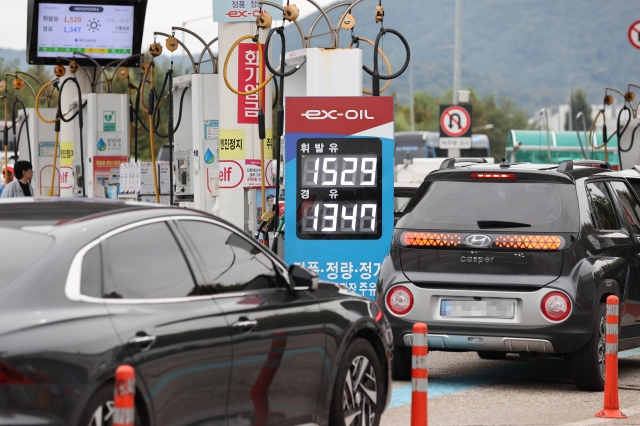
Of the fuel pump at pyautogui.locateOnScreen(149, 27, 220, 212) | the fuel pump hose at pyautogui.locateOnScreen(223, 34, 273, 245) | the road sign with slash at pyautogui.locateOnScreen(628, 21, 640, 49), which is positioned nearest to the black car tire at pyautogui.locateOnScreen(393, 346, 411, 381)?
the fuel pump hose at pyautogui.locateOnScreen(223, 34, 273, 245)

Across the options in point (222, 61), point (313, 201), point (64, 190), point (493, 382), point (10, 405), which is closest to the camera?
point (10, 405)

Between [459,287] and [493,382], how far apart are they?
3.69ft

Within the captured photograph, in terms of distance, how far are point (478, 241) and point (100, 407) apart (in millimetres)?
4766

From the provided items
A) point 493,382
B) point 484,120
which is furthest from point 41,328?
point 484,120

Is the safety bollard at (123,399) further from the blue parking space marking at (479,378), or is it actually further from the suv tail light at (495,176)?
the suv tail light at (495,176)

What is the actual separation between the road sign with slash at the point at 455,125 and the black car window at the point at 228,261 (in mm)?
20857

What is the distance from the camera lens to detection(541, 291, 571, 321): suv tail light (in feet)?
25.5

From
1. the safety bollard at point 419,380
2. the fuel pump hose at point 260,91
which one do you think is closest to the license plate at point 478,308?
the safety bollard at point 419,380

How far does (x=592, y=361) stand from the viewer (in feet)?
25.9

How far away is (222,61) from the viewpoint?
13789mm

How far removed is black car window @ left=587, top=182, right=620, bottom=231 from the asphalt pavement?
1.40 metres

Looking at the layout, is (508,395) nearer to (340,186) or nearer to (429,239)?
(429,239)

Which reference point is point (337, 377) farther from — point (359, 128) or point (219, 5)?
point (219, 5)

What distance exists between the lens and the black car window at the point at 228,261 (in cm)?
490
